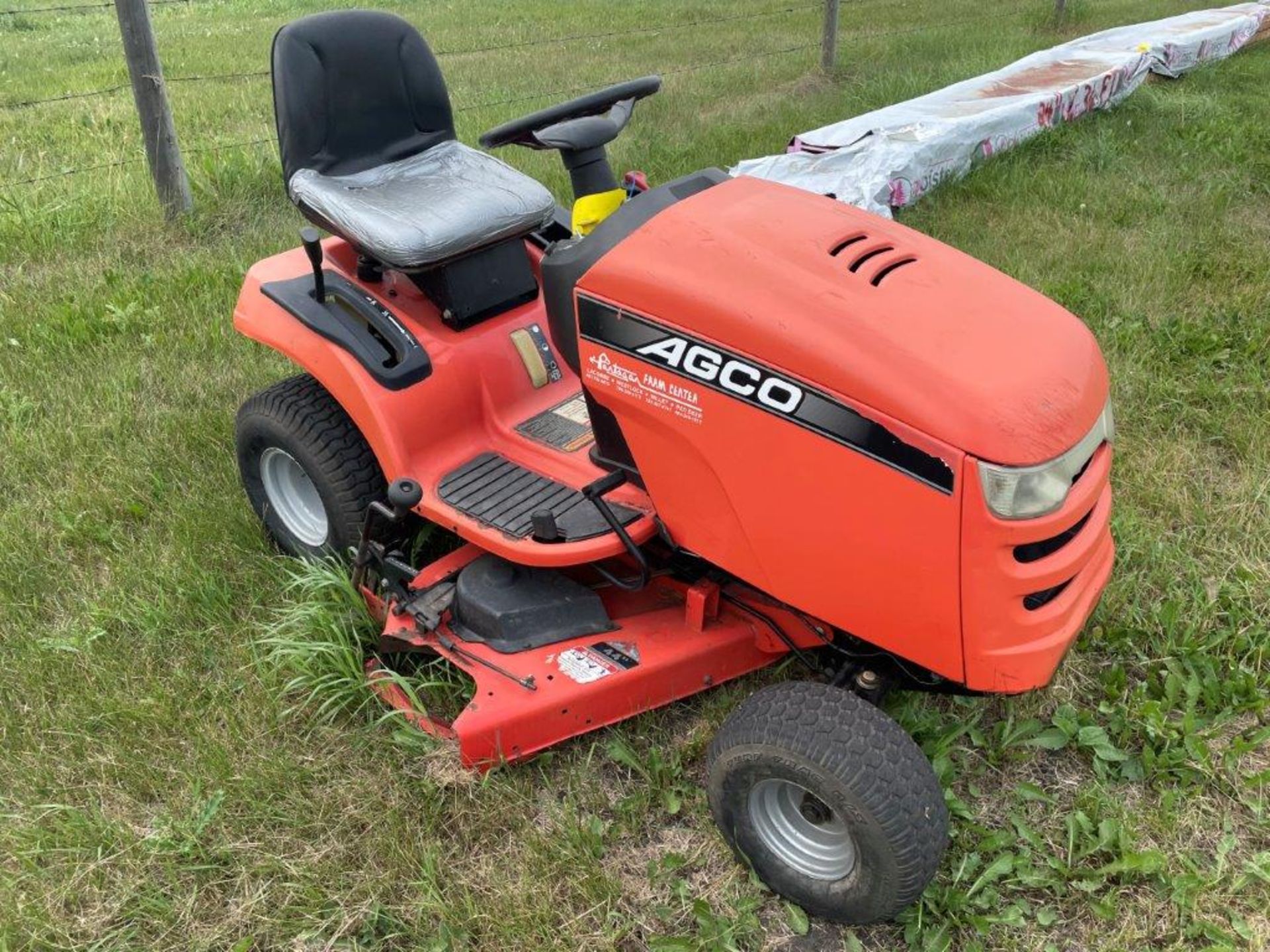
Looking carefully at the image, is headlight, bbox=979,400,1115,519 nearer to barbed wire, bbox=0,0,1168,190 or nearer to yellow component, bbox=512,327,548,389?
yellow component, bbox=512,327,548,389

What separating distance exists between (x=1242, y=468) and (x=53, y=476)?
354cm

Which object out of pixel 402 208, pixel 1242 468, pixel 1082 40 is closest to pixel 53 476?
pixel 402 208

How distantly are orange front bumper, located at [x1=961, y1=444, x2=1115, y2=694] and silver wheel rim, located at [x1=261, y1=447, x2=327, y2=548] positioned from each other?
1.76 metres

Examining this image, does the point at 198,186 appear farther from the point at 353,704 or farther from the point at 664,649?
the point at 664,649

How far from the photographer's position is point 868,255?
1.92m

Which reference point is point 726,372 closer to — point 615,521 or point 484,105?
point 615,521

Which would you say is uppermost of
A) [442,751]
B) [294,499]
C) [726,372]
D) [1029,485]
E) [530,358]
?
[726,372]

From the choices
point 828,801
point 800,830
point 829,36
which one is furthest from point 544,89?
point 828,801

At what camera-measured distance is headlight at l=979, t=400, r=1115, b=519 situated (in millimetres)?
1596

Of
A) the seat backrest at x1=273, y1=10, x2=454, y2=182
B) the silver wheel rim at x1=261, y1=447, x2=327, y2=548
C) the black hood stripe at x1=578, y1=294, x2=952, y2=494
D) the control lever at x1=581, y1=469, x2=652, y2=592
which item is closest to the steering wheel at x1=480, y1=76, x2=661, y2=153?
the black hood stripe at x1=578, y1=294, x2=952, y2=494

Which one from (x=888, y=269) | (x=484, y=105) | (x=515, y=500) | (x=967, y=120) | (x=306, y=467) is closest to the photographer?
(x=888, y=269)

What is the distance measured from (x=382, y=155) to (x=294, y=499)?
3.17ft

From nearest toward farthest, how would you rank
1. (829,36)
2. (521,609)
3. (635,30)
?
(521,609)
(829,36)
(635,30)

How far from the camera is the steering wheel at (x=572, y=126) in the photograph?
2.21 m
